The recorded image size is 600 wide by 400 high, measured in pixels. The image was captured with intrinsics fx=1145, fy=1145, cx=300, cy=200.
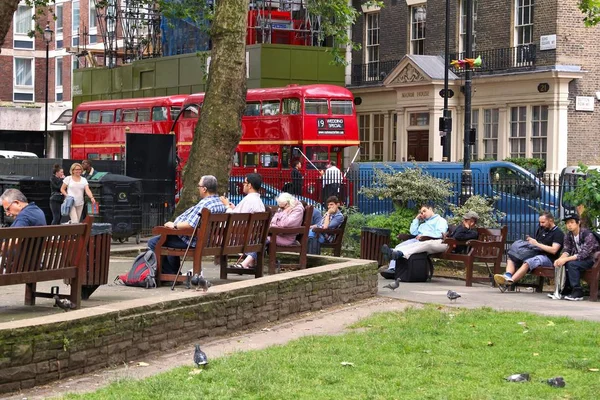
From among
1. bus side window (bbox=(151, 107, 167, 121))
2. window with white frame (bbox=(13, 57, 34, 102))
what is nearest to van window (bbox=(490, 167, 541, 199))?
bus side window (bbox=(151, 107, 167, 121))

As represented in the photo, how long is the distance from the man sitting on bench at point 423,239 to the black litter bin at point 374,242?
557 mm

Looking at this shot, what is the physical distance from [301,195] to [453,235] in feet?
24.3

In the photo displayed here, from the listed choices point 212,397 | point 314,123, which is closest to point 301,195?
point 314,123

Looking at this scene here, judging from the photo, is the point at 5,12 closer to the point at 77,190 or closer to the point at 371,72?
the point at 77,190

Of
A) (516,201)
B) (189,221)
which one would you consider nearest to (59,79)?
(516,201)

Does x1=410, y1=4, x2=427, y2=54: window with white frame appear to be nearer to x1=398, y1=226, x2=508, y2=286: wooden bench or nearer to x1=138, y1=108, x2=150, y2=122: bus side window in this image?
x1=138, y1=108, x2=150, y2=122: bus side window

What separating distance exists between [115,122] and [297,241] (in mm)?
27630

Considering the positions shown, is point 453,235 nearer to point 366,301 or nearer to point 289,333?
point 366,301

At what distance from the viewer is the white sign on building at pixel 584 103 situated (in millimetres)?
36094

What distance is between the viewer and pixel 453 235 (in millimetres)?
17375

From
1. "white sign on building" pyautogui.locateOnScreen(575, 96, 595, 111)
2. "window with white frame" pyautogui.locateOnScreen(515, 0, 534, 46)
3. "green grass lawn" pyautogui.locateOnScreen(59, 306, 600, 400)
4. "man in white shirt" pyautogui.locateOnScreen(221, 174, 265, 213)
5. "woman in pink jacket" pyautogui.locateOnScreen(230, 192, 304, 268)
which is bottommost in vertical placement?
"green grass lawn" pyautogui.locateOnScreen(59, 306, 600, 400)

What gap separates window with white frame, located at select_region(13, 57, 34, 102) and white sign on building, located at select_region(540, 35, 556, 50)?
132 ft

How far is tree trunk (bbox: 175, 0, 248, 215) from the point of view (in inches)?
730

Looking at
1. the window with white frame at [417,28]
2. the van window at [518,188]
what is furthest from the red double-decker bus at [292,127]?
the van window at [518,188]
